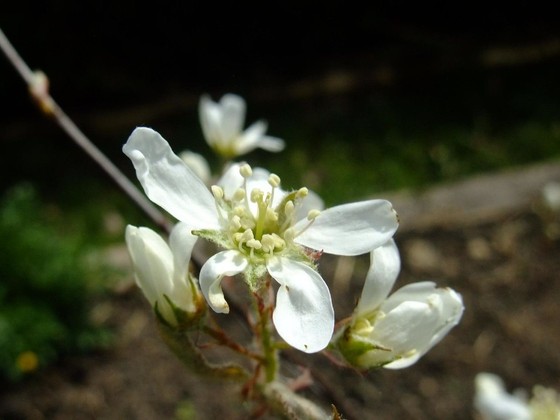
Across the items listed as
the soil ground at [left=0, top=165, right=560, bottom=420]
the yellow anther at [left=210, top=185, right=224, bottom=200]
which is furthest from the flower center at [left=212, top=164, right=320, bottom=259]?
the soil ground at [left=0, top=165, right=560, bottom=420]

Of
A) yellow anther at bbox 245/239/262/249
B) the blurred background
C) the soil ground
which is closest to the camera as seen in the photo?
yellow anther at bbox 245/239/262/249

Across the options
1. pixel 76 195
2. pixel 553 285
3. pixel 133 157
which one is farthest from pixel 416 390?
pixel 133 157

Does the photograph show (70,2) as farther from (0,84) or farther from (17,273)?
(17,273)

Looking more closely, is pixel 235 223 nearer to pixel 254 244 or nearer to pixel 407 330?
pixel 254 244

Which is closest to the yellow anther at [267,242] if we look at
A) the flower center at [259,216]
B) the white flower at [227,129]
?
the flower center at [259,216]

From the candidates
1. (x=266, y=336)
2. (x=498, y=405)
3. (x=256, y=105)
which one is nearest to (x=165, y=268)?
(x=266, y=336)

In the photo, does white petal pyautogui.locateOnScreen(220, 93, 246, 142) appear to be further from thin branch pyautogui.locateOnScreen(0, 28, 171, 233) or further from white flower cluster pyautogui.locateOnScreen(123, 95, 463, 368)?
white flower cluster pyautogui.locateOnScreen(123, 95, 463, 368)
